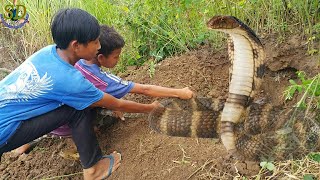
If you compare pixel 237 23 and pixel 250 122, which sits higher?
pixel 237 23

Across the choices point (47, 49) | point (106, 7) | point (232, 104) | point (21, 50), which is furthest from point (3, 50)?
point (232, 104)

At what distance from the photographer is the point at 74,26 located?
262cm

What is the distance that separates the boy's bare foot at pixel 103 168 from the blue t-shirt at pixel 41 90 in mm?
518

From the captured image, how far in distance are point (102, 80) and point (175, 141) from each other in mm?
674

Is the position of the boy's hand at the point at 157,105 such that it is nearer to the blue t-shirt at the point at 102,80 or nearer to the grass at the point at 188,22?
the blue t-shirt at the point at 102,80

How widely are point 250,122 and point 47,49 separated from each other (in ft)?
4.54

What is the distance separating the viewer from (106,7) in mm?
5246

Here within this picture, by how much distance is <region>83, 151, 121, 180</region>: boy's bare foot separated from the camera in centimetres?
304

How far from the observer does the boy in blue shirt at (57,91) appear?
2.64 meters

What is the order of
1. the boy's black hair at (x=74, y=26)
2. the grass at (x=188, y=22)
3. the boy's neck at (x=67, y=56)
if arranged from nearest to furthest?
the boy's black hair at (x=74, y=26) < the boy's neck at (x=67, y=56) < the grass at (x=188, y=22)

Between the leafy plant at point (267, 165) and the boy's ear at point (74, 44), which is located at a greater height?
the boy's ear at point (74, 44)

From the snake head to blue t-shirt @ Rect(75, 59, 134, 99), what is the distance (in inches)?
39.1

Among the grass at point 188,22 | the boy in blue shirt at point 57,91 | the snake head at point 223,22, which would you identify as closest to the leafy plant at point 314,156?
the snake head at point 223,22

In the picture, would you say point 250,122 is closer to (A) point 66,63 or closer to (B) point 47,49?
(A) point 66,63
